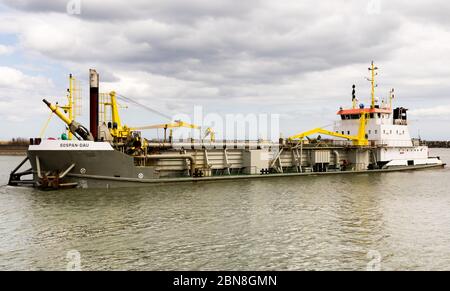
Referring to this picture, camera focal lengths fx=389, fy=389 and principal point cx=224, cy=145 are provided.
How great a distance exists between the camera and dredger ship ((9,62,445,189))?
31.3 metres

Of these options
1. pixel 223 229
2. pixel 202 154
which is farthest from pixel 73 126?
pixel 223 229

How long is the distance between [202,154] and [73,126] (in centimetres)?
1298

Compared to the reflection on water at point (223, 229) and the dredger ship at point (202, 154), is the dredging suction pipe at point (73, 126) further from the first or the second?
the reflection on water at point (223, 229)

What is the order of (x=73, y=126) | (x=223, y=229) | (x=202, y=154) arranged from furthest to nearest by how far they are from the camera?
(x=202, y=154), (x=73, y=126), (x=223, y=229)

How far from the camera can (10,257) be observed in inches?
579

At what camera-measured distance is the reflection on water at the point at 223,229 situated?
47.5 ft

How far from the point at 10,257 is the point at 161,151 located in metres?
23.4

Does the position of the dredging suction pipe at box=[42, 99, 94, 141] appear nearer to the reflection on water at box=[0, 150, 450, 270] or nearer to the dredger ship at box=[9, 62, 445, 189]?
the dredger ship at box=[9, 62, 445, 189]

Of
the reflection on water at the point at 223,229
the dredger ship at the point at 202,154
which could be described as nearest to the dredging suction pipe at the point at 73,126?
the dredger ship at the point at 202,154

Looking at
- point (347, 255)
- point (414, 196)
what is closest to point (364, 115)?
point (414, 196)

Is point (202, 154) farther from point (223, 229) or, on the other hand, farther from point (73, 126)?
point (223, 229)

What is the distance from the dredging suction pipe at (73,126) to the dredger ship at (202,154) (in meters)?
0.08

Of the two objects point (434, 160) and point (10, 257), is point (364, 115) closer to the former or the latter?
point (434, 160)

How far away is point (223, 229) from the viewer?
61.8 feet
